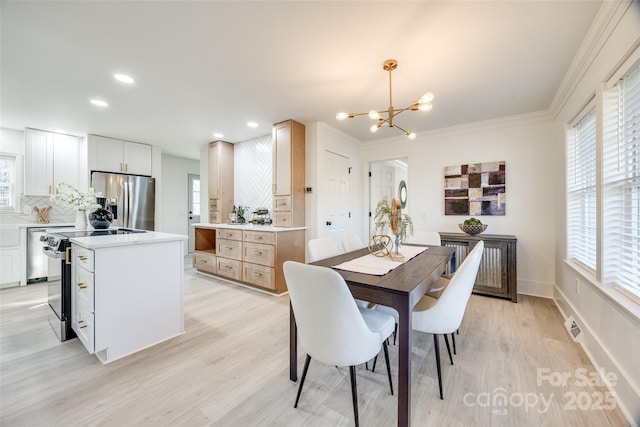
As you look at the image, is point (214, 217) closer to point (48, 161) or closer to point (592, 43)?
point (48, 161)

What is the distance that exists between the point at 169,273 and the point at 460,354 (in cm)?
261

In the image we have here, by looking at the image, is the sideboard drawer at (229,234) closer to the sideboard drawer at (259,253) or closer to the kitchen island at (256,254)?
the kitchen island at (256,254)

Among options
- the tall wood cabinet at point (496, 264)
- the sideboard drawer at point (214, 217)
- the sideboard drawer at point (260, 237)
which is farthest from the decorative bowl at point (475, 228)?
the sideboard drawer at point (214, 217)

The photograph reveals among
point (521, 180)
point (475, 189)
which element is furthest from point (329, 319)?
point (521, 180)

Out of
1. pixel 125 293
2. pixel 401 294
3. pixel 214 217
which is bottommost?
pixel 125 293

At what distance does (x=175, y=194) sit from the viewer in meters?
6.21

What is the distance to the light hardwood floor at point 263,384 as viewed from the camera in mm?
1396

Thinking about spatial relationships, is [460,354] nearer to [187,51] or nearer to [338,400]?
[338,400]

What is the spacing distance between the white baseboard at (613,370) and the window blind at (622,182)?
1.65 feet

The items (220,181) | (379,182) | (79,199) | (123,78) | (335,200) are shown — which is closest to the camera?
(123,78)

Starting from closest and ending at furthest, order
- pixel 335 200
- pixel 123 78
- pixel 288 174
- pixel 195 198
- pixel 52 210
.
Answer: pixel 123 78 < pixel 288 174 < pixel 335 200 < pixel 52 210 < pixel 195 198

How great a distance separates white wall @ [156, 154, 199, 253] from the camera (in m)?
6.02

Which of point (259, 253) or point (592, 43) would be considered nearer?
point (592, 43)

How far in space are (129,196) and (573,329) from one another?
6.59 metres
